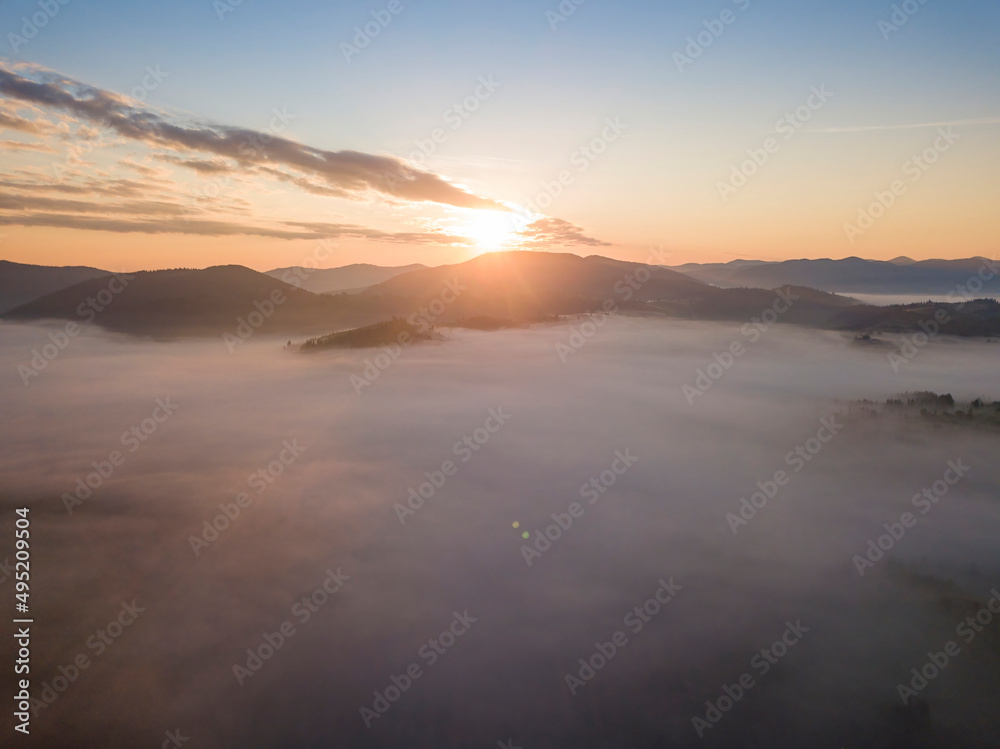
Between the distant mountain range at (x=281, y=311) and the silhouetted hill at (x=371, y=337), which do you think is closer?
the silhouetted hill at (x=371, y=337)

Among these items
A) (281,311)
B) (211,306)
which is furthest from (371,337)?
(211,306)

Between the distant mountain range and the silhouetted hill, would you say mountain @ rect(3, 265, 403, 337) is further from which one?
the silhouetted hill

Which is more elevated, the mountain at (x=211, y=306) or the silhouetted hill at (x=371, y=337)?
the silhouetted hill at (x=371, y=337)

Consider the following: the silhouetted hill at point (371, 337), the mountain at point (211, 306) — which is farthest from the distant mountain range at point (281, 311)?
the silhouetted hill at point (371, 337)

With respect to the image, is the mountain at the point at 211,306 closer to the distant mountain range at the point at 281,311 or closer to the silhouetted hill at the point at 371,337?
the distant mountain range at the point at 281,311

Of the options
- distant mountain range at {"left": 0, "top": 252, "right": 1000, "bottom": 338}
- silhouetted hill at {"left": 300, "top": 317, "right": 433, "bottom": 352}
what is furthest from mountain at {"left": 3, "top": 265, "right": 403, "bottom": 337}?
silhouetted hill at {"left": 300, "top": 317, "right": 433, "bottom": 352}

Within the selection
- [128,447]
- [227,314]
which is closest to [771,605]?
[128,447]

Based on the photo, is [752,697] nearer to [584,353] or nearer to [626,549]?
[626,549]

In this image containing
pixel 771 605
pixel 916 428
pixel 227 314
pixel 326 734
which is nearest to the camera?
pixel 326 734

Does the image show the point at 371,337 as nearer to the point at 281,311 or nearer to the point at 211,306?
the point at 281,311
